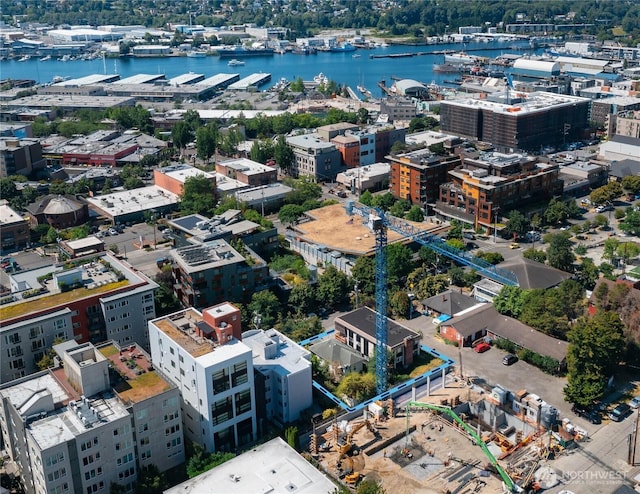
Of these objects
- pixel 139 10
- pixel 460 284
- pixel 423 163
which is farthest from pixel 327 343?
pixel 139 10

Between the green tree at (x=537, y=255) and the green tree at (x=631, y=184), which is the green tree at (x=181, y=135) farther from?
the green tree at (x=631, y=184)

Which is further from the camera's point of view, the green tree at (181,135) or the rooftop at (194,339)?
the green tree at (181,135)

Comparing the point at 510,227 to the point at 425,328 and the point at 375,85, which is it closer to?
the point at 425,328

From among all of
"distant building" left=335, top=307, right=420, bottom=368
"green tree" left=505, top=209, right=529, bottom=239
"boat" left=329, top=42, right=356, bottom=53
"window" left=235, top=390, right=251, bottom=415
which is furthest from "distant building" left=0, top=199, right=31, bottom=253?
"boat" left=329, top=42, right=356, bottom=53

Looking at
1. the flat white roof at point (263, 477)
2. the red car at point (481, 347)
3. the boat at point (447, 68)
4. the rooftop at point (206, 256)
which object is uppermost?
the boat at point (447, 68)

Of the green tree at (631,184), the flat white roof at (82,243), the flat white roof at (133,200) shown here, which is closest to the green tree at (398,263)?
the flat white roof at (82,243)

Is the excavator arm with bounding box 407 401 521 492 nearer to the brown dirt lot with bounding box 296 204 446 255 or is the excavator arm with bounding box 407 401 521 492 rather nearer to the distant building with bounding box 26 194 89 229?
the brown dirt lot with bounding box 296 204 446 255
